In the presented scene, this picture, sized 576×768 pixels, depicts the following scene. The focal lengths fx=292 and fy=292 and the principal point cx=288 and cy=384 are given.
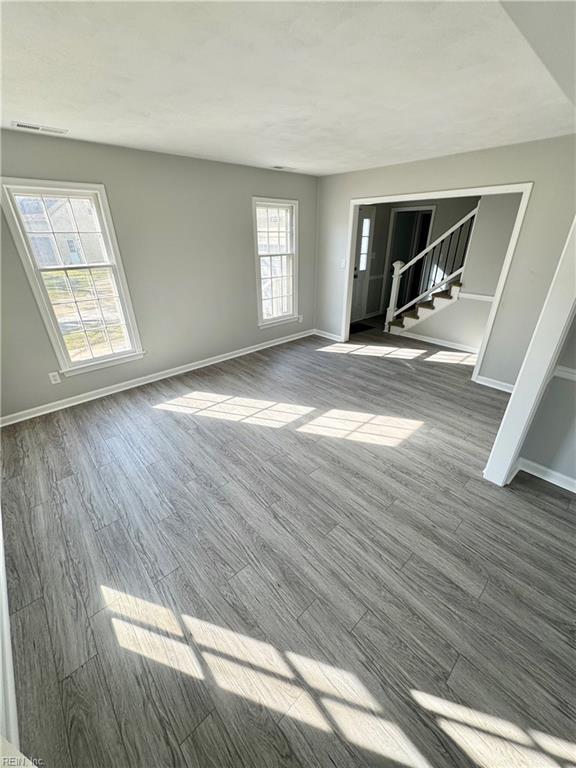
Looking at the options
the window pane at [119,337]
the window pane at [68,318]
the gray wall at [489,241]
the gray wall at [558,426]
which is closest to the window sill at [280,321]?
the window pane at [119,337]

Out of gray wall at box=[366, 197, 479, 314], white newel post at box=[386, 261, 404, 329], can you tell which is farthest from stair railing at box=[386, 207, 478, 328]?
gray wall at box=[366, 197, 479, 314]

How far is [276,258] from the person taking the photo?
4680 millimetres

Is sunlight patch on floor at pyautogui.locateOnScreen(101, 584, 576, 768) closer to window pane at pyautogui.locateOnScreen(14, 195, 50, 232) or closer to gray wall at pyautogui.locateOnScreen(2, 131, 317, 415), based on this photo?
gray wall at pyautogui.locateOnScreen(2, 131, 317, 415)

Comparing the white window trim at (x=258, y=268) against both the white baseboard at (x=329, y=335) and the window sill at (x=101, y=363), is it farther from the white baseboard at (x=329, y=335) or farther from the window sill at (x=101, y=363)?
the window sill at (x=101, y=363)

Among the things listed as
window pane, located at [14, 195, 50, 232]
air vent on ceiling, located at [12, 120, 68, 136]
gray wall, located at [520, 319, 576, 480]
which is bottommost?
gray wall, located at [520, 319, 576, 480]

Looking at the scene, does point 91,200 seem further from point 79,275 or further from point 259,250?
point 259,250

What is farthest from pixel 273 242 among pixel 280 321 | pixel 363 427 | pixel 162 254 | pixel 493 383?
pixel 493 383

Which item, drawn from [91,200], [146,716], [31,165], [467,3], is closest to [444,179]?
[467,3]

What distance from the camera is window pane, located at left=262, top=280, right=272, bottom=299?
15.3ft

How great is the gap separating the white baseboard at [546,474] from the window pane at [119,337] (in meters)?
4.13

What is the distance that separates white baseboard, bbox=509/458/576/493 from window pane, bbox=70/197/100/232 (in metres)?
4.52

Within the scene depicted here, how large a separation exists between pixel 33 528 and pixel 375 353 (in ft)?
14.8

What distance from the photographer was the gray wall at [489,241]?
13.2ft

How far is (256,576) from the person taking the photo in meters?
1.65
